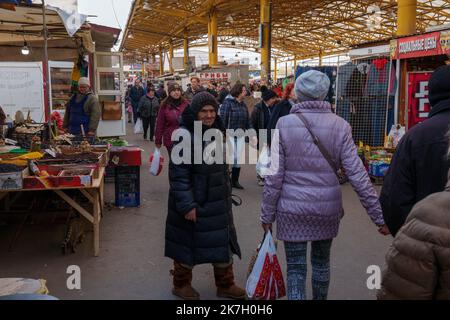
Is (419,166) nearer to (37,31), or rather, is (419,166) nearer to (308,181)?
(308,181)

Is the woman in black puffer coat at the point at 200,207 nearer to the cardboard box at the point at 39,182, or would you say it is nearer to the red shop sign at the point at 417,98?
the cardboard box at the point at 39,182

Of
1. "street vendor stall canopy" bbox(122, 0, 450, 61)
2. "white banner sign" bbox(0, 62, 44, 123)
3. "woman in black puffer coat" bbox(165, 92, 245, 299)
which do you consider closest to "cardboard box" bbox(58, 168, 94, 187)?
"woman in black puffer coat" bbox(165, 92, 245, 299)

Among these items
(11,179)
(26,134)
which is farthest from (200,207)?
(26,134)

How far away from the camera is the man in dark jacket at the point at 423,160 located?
2.70 metres

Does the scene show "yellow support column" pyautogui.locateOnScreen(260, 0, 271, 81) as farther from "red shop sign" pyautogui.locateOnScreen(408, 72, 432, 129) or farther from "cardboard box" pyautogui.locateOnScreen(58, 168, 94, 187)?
"cardboard box" pyautogui.locateOnScreen(58, 168, 94, 187)

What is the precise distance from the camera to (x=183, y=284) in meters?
4.30

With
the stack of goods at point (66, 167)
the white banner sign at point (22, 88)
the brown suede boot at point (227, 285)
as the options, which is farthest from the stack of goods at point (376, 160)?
the white banner sign at point (22, 88)

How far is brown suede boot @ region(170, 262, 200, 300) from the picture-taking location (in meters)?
4.24

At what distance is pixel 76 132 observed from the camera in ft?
28.1

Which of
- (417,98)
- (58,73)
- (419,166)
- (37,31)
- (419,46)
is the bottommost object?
(419,166)

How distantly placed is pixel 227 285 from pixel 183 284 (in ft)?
1.24
